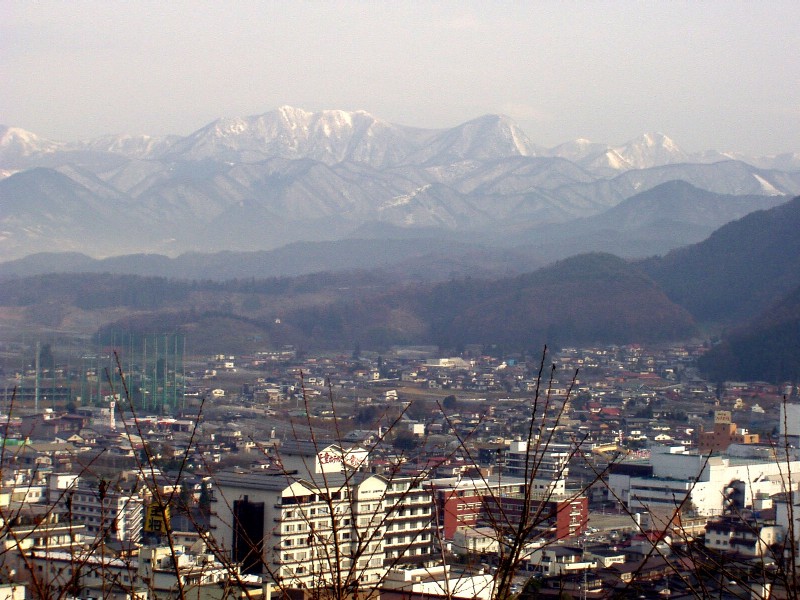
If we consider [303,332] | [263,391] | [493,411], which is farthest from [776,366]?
[303,332]

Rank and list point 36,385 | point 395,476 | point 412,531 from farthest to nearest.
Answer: point 36,385 → point 412,531 → point 395,476

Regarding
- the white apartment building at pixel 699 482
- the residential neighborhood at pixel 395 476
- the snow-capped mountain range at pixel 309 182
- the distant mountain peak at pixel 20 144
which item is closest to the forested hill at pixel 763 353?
the residential neighborhood at pixel 395 476

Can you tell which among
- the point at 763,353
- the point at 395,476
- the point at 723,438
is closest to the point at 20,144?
the point at 763,353

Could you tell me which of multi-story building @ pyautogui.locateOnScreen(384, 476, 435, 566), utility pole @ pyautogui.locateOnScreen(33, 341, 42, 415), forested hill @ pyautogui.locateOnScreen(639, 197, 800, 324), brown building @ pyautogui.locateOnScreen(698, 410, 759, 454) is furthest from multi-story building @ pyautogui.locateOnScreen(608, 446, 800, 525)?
forested hill @ pyautogui.locateOnScreen(639, 197, 800, 324)

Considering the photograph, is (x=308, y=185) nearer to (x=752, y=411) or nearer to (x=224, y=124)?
(x=224, y=124)

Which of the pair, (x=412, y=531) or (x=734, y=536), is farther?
(x=734, y=536)

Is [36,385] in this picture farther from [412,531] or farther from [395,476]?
[395,476]

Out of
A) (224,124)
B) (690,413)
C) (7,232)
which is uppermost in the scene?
(224,124)

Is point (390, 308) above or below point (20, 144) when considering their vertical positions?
below
